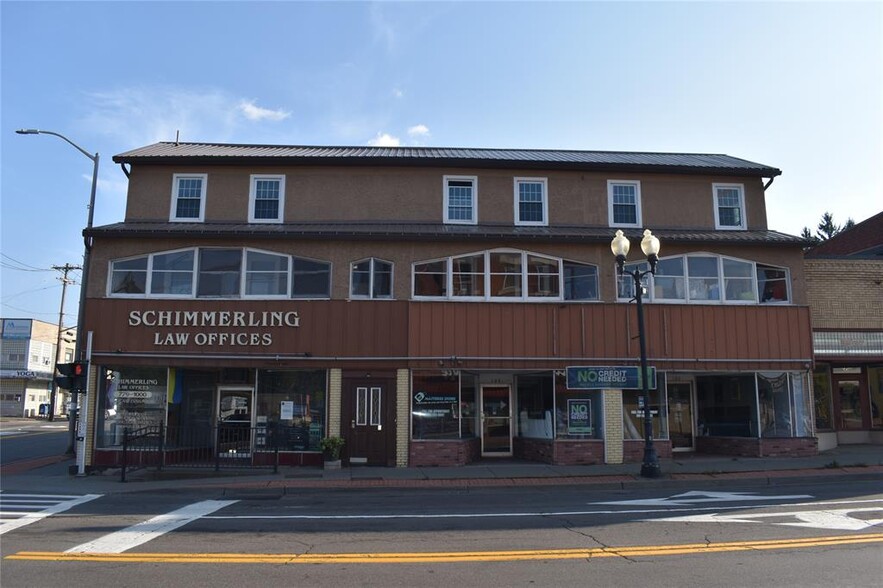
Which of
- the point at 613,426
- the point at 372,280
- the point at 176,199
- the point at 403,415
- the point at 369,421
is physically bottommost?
the point at 613,426

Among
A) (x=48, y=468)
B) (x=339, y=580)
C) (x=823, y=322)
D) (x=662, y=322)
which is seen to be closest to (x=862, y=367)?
(x=823, y=322)

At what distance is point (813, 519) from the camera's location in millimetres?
10016

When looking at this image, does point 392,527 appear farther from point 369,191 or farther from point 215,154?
A: point 215,154

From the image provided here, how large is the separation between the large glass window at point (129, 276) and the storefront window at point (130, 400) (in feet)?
7.15

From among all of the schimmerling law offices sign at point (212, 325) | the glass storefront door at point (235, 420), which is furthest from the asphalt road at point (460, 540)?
the schimmerling law offices sign at point (212, 325)

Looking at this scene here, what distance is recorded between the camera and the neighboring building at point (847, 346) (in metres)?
20.7

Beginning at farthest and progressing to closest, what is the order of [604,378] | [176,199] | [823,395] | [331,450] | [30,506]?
1. [823,395]
2. [176,199]
3. [604,378]
4. [331,450]
5. [30,506]

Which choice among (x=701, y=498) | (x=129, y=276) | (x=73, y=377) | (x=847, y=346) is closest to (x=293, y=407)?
(x=73, y=377)

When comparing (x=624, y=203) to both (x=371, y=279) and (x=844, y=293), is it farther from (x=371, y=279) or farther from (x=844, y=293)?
(x=371, y=279)

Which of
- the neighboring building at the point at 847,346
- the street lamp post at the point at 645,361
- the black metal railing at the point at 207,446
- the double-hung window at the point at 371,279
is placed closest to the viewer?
the street lamp post at the point at 645,361

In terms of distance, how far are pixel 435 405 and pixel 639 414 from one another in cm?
572

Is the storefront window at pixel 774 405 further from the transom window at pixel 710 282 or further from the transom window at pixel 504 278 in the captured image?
the transom window at pixel 504 278

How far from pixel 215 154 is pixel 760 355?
55.1 feet

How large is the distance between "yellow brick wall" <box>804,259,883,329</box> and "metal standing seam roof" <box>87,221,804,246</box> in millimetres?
2416
